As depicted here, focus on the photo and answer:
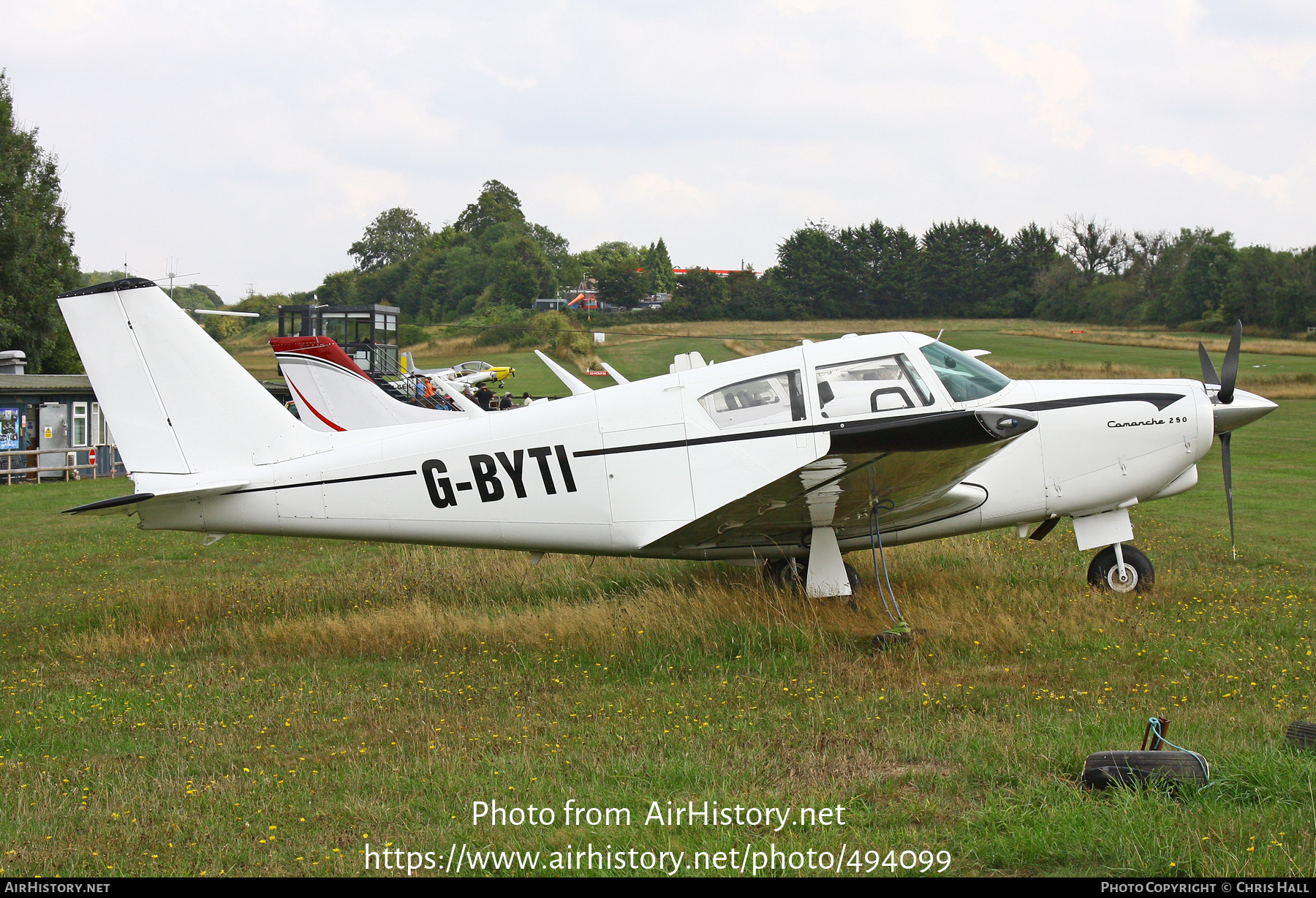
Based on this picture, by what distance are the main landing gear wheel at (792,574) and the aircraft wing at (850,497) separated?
0.38 metres

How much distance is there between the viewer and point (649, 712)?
582 cm

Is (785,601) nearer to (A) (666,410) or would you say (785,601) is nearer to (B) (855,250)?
(A) (666,410)

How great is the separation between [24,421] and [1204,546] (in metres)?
29.2

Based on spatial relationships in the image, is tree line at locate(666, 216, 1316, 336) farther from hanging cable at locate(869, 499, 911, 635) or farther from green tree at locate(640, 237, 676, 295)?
hanging cable at locate(869, 499, 911, 635)

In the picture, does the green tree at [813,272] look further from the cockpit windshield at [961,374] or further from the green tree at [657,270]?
the cockpit windshield at [961,374]

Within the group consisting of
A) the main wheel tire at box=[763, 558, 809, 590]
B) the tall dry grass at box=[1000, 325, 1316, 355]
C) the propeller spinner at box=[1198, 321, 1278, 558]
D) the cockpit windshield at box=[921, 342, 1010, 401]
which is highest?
the tall dry grass at box=[1000, 325, 1316, 355]

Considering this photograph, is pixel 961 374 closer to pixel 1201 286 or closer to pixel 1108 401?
pixel 1108 401

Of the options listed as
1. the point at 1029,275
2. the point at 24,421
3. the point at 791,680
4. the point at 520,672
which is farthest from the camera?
the point at 1029,275

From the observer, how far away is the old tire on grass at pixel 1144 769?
4121 millimetres

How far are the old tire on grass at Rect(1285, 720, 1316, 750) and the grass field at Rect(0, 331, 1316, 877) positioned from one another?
4.9 inches

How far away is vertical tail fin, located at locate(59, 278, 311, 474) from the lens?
8.20m

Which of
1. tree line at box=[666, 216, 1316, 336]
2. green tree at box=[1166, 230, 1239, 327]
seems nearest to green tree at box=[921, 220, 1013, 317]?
tree line at box=[666, 216, 1316, 336]

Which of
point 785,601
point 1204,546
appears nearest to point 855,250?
point 1204,546

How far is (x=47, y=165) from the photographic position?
47.6 meters
